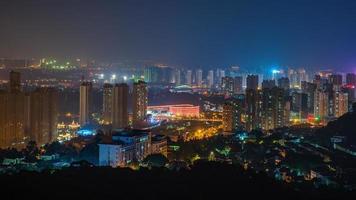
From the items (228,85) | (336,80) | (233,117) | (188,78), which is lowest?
(233,117)

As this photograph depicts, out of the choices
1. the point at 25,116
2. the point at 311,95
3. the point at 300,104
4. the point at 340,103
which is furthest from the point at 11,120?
the point at 311,95

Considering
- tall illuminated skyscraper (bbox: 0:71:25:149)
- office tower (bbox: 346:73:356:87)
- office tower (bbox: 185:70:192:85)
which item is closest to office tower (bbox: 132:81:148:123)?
tall illuminated skyscraper (bbox: 0:71:25:149)

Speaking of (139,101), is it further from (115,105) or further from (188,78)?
(188,78)

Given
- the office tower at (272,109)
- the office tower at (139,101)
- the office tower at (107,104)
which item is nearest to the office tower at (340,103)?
the office tower at (272,109)

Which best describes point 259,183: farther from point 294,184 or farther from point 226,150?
point 226,150

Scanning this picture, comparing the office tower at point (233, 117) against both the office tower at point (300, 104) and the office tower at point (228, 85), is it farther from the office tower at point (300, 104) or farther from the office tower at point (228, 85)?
the office tower at point (228, 85)

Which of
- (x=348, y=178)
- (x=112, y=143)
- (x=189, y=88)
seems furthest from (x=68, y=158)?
(x=189, y=88)

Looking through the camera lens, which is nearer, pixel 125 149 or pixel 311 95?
pixel 125 149
